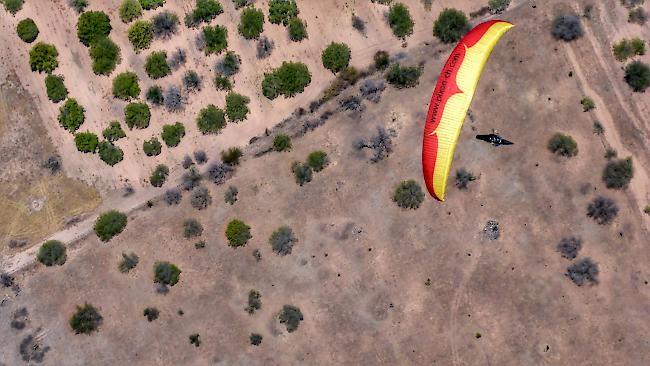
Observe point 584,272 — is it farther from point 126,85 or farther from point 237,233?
point 126,85

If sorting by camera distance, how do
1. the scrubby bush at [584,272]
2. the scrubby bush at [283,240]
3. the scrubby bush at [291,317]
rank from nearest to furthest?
the scrubby bush at [584,272] < the scrubby bush at [291,317] < the scrubby bush at [283,240]

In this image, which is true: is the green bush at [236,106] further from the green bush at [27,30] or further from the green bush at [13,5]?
the green bush at [13,5]

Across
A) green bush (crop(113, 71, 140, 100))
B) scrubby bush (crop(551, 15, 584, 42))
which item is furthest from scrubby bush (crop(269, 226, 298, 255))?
scrubby bush (crop(551, 15, 584, 42))

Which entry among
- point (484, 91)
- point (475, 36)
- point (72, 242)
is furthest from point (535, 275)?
point (72, 242)

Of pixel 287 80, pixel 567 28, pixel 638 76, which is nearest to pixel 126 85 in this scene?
pixel 287 80

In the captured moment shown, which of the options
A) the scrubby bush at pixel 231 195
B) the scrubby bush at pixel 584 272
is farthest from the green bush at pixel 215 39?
the scrubby bush at pixel 584 272

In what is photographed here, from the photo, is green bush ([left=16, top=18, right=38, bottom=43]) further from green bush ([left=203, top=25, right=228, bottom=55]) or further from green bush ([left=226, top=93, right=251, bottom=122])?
green bush ([left=226, top=93, right=251, bottom=122])
